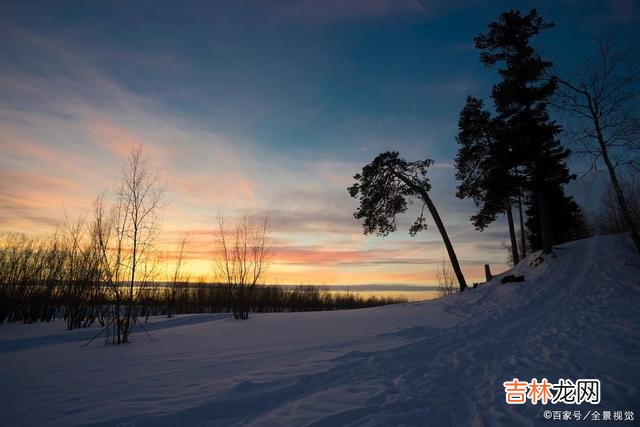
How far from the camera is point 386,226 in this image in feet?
59.5

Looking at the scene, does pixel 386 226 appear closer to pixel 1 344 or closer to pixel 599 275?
pixel 599 275

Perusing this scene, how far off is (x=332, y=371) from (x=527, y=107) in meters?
17.5

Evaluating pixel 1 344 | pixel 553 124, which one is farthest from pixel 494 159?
pixel 1 344

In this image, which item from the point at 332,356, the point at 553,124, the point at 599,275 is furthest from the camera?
the point at 553,124

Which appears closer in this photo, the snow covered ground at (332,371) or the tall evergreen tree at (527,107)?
the snow covered ground at (332,371)

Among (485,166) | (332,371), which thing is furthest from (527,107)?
(332,371)

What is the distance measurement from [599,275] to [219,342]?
14.7 metres

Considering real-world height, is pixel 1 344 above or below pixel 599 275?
below

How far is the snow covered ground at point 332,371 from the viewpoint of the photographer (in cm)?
345

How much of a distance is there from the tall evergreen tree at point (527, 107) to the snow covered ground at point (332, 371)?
22.7 feet

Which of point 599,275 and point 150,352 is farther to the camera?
point 599,275

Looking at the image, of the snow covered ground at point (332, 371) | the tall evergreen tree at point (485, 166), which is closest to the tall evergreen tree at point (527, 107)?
the tall evergreen tree at point (485, 166)

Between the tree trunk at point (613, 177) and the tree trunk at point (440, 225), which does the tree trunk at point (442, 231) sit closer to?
the tree trunk at point (440, 225)

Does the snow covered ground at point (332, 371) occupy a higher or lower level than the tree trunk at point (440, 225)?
lower
